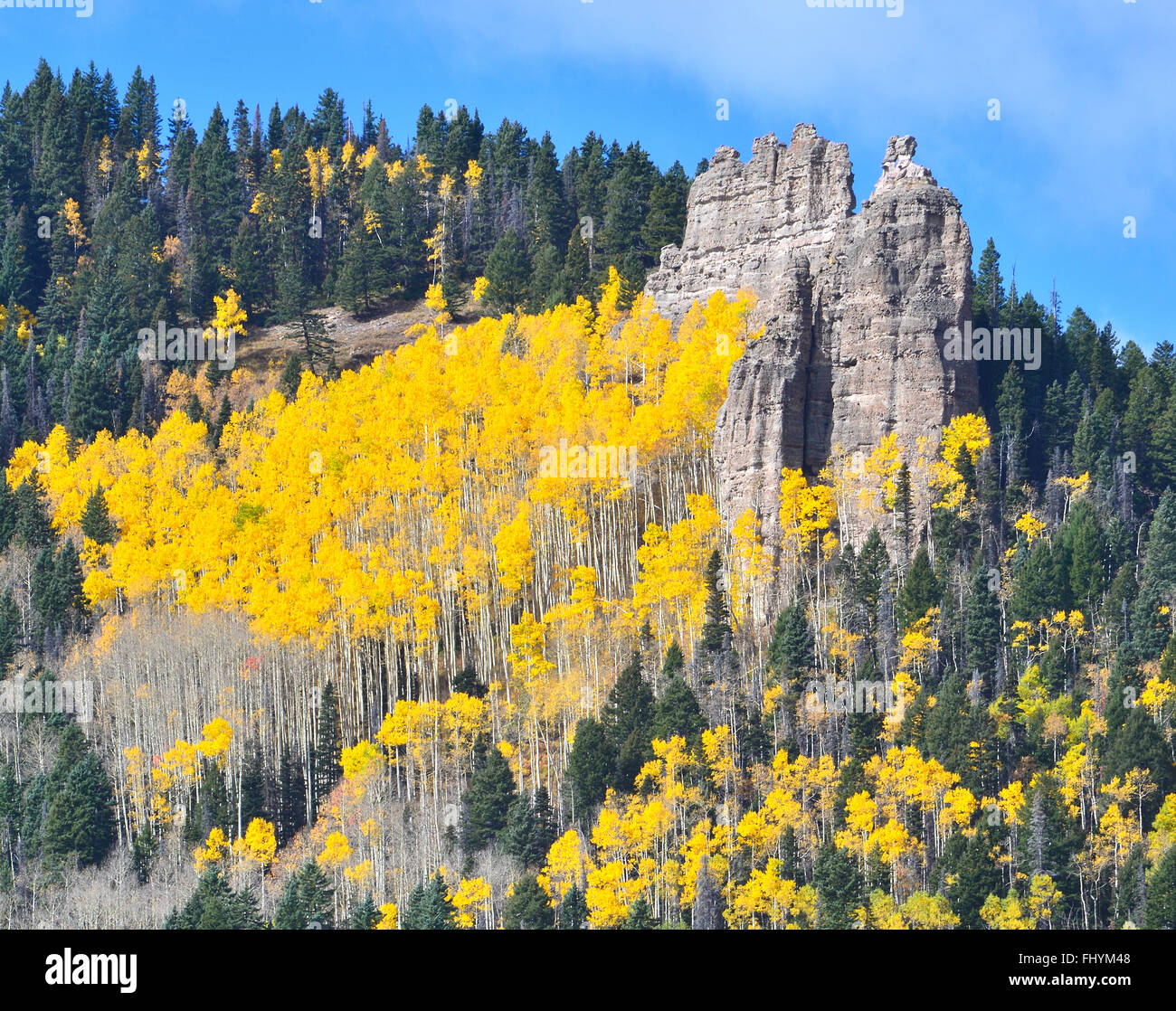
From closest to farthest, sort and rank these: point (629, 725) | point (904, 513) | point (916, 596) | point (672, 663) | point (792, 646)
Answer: point (629, 725)
point (672, 663)
point (792, 646)
point (916, 596)
point (904, 513)

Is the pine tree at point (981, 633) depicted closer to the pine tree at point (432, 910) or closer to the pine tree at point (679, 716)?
the pine tree at point (679, 716)

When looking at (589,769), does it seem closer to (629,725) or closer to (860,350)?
(629,725)

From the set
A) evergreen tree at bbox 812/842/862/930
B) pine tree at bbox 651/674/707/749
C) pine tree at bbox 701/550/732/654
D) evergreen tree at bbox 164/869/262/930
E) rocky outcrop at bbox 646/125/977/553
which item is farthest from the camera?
rocky outcrop at bbox 646/125/977/553

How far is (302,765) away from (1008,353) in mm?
→ 44560

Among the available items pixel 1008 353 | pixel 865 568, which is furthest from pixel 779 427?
pixel 1008 353

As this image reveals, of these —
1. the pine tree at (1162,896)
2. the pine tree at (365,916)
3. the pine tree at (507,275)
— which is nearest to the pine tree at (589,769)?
the pine tree at (365,916)

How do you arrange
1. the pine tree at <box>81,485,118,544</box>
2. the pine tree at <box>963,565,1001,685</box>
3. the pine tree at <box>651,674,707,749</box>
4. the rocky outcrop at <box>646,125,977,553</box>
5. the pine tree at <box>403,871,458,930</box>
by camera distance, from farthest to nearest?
1. the pine tree at <box>81,485,118,544</box>
2. the rocky outcrop at <box>646,125,977,553</box>
3. the pine tree at <box>963,565,1001,685</box>
4. the pine tree at <box>651,674,707,749</box>
5. the pine tree at <box>403,871,458,930</box>

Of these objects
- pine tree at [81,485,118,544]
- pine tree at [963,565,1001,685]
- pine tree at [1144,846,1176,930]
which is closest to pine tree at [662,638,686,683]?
pine tree at [963,565,1001,685]

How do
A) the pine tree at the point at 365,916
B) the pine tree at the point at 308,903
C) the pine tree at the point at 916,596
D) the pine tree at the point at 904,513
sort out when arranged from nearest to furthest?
the pine tree at the point at 365,916 < the pine tree at the point at 308,903 < the pine tree at the point at 916,596 < the pine tree at the point at 904,513

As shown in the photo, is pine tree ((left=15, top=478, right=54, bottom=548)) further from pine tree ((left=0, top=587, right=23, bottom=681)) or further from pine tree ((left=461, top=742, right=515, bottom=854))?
pine tree ((left=461, top=742, right=515, bottom=854))

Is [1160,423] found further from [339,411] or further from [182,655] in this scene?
[182,655]

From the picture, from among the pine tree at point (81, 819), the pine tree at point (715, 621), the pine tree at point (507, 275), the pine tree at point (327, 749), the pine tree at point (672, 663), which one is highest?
the pine tree at point (507, 275)

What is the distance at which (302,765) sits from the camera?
72.4 metres

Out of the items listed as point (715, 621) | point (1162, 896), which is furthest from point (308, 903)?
point (1162, 896)
